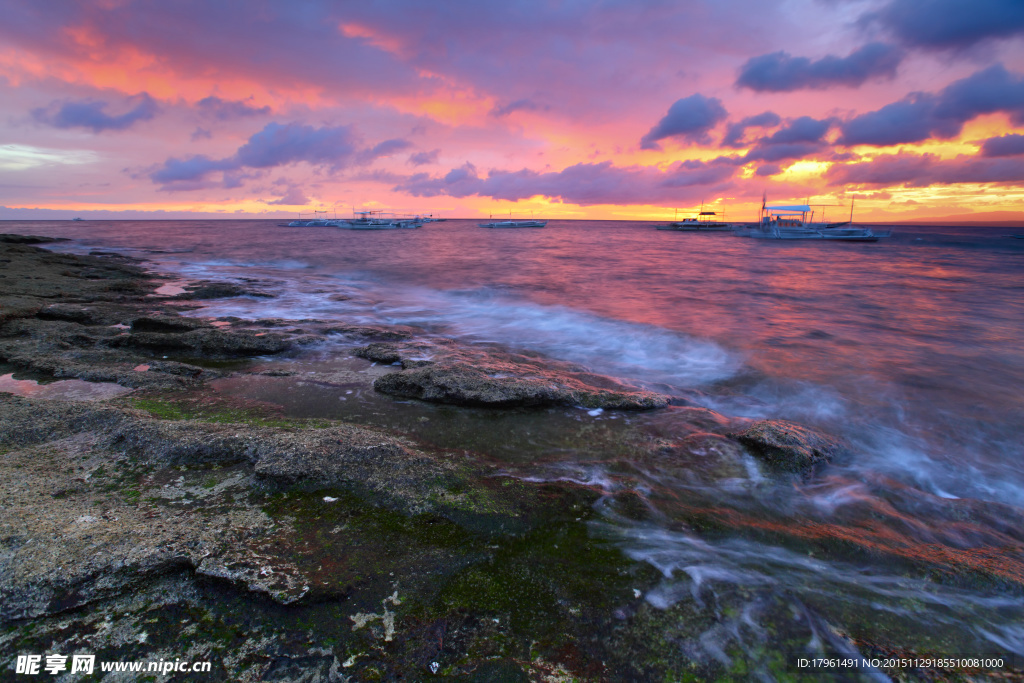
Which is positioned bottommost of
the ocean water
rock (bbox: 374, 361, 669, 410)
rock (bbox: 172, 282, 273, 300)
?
the ocean water

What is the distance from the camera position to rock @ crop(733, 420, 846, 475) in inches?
152

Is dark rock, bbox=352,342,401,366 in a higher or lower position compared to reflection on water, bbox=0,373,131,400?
lower

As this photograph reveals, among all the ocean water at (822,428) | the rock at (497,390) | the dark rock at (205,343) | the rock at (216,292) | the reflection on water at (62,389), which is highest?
the rock at (216,292)

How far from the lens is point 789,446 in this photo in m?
4.00

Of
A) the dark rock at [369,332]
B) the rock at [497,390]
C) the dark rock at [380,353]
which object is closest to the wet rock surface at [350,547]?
the rock at [497,390]

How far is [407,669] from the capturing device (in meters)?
1.81

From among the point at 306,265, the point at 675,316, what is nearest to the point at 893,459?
the point at 675,316

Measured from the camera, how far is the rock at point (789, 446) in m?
3.86

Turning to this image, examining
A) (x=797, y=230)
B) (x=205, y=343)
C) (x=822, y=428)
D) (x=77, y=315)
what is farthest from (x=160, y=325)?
(x=797, y=230)

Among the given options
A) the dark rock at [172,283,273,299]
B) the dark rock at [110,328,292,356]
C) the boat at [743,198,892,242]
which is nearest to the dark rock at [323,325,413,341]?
the dark rock at [110,328,292,356]

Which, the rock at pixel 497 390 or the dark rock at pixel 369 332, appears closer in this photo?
the rock at pixel 497 390

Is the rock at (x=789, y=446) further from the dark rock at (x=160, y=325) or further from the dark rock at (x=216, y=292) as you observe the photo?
the dark rock at (x=216, y=292)

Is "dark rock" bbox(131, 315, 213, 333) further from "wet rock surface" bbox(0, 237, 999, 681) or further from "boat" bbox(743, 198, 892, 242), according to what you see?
"boat" bbox(743, 198, 892, 242)

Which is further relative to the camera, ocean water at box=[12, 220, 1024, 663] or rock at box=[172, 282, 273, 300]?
rock at box=[172, 282, 273, 300]
